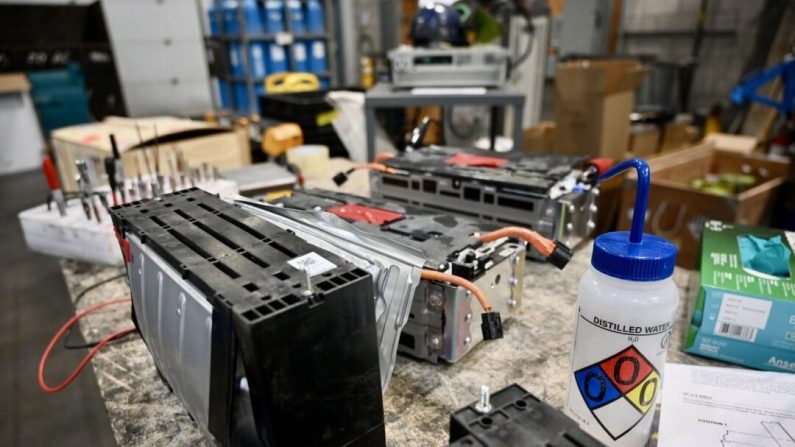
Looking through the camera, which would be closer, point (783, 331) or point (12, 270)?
point (783, 331)

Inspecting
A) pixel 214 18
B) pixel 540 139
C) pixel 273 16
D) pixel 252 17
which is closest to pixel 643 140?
pixel 540 139

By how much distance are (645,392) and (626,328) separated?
3.1 inches

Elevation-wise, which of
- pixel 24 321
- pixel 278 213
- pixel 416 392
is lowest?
pixel 24 321

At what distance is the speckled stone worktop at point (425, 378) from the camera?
22.5 inches

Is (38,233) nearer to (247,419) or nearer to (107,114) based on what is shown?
(247,419)

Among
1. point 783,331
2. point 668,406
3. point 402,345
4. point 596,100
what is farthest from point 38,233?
point 596,100

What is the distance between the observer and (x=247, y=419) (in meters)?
0.44

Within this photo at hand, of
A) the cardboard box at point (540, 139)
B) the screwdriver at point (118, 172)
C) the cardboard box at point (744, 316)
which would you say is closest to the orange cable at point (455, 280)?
the cardboard box at point (744, 316)

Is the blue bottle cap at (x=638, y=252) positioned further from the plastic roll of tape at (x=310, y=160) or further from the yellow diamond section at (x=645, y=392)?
the plastic roll of tape at (x=310, y=160)

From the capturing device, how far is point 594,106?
2254 millimetres

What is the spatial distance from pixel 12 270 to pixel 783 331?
2.86 m

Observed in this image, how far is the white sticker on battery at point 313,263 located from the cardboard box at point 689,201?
3.82 ft

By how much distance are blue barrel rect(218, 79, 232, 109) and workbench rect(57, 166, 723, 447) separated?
Result: 3474 mm

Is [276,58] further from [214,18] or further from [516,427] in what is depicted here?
[516,427]
